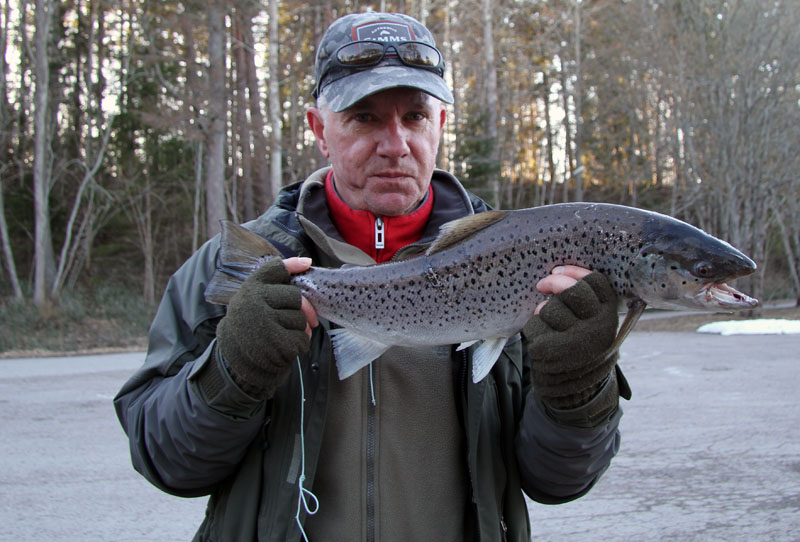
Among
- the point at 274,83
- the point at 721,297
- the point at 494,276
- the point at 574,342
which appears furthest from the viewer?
the point at 274,83

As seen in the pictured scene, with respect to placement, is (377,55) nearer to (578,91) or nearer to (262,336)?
(262,336)

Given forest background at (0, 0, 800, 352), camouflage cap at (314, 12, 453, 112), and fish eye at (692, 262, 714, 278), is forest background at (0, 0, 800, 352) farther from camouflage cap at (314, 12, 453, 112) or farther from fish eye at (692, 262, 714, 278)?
fish eye at (692, 262, 714, 278)

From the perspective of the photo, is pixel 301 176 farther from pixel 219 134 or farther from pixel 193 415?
pixel 193 415

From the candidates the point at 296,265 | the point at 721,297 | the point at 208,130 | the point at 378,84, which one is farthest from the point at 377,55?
the point at 208,130

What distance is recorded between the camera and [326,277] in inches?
92.4

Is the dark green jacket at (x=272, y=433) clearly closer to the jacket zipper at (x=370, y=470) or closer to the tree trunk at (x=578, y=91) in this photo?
the jacket zipper at (x=370, y=470)

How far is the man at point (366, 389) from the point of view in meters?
2.12

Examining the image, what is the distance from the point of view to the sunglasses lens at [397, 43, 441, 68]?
2504mm

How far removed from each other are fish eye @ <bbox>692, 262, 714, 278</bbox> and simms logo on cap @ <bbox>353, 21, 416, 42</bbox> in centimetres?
133

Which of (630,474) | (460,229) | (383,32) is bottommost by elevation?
(630,474)

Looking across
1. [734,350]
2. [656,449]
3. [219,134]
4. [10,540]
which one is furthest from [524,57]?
[10,540]

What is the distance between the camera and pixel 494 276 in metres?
2.29

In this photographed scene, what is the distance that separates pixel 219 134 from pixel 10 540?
56.0ft

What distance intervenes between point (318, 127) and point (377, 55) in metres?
0.42
